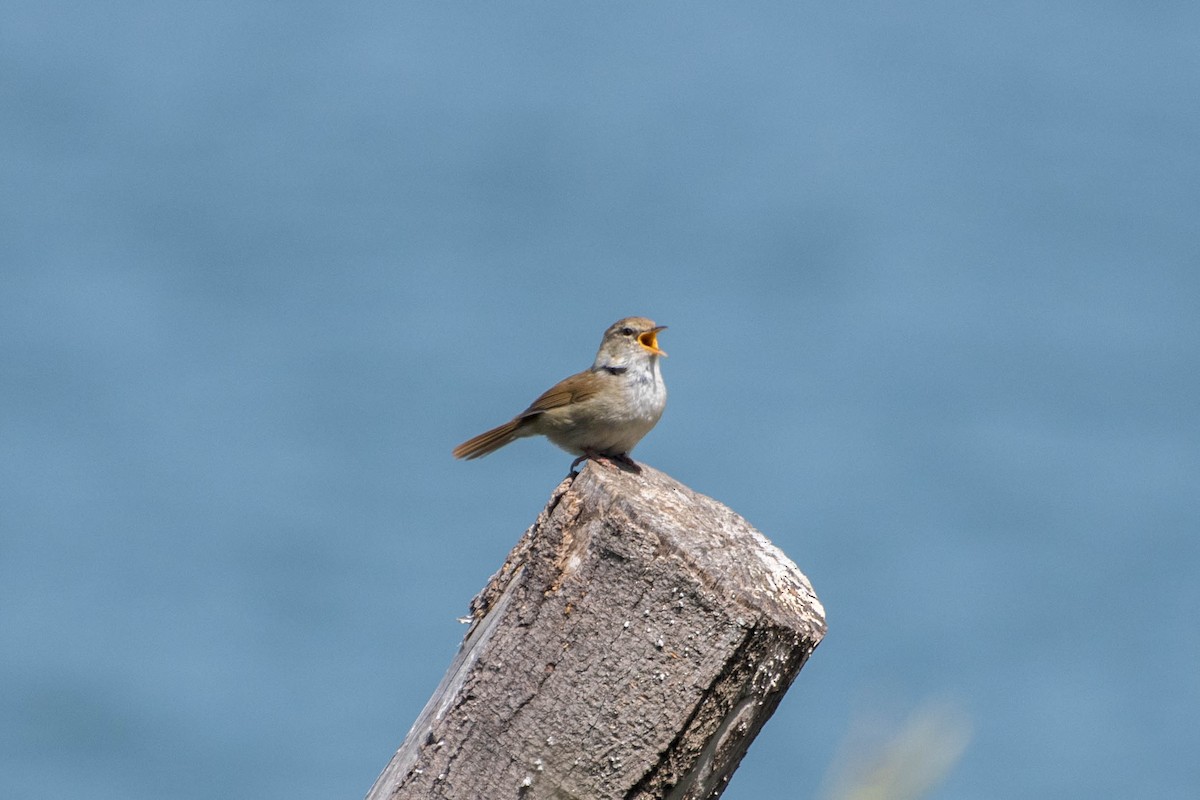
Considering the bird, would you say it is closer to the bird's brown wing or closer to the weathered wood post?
the bird's brown wing

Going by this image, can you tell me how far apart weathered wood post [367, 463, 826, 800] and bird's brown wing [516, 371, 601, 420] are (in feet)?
12.4

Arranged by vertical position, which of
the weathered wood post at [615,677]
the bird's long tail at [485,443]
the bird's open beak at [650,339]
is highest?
the bird's open beak at [650,339]

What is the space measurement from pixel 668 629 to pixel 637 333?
4543mm

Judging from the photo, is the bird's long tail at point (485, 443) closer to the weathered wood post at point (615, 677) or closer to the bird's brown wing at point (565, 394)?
the bird's brown wing at point (565, 394)

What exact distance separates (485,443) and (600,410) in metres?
0.74

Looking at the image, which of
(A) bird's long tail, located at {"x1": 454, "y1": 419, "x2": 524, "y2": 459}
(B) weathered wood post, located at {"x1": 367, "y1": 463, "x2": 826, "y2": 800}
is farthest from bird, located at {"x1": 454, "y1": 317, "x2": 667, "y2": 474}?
(B) weathered wood post, located at {"x1": 367, "y1": 463, "x2": 826, "y2": 800}

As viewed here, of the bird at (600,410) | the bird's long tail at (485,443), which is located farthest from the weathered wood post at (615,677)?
the bird's long tail at (485,443)

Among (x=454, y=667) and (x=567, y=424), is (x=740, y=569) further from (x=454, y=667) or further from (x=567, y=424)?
(x=567, y=424)

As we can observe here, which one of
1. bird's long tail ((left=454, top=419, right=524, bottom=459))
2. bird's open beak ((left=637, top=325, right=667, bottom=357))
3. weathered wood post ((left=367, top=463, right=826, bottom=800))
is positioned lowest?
weathered wood post ((left=367, top=463, right=826, bottom=800))

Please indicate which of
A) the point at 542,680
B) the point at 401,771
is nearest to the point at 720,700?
the point at 542,680

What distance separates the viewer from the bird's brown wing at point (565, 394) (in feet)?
19.5

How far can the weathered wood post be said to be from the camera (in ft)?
6.53

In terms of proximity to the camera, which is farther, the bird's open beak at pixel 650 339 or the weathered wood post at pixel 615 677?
the bird's open beak at pixel 650 339

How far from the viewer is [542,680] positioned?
2.00 meters
